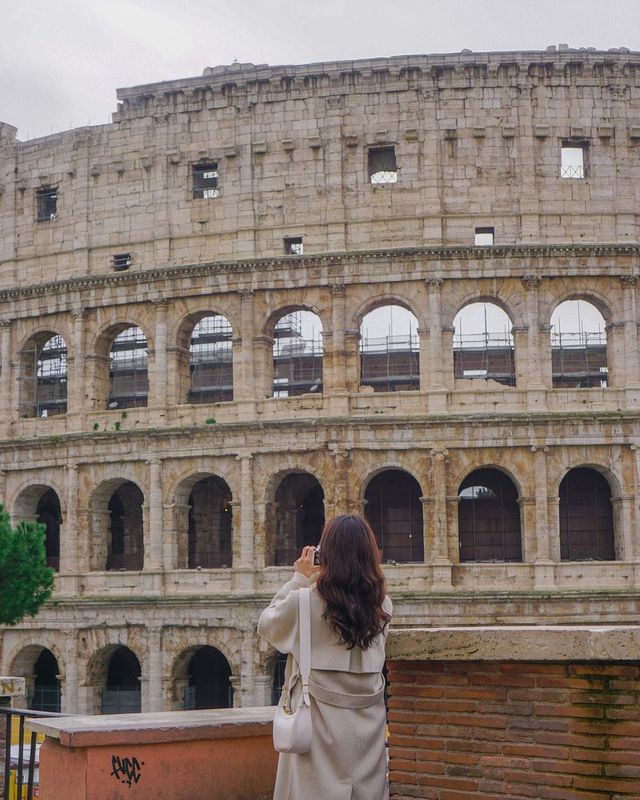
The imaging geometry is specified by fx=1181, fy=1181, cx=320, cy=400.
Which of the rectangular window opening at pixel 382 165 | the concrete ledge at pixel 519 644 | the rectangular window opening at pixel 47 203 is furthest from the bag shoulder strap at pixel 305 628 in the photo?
the rectangular window opening at pixel 47 203

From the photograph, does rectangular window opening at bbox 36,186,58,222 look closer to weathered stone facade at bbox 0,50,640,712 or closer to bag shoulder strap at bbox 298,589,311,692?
weathered stone facade at bbox 0,50,640,712

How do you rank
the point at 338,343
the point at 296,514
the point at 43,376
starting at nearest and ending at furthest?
the point at 338,343, the point at 296,514, the point at 43,376

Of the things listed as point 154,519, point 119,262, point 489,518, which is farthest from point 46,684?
point 489,518

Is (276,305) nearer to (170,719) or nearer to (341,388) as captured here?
(341,388)

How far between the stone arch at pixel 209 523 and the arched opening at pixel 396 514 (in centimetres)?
382

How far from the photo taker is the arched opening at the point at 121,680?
30625 mm

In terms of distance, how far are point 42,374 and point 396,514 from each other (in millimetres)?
11904

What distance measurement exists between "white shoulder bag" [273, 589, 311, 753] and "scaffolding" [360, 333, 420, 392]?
2570 centimetres

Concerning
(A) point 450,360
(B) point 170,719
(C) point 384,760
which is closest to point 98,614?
(A) point 450,360

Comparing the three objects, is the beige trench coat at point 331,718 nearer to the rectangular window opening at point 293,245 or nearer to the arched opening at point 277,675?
the arched opening at point 277,675

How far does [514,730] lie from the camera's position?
6.63 m

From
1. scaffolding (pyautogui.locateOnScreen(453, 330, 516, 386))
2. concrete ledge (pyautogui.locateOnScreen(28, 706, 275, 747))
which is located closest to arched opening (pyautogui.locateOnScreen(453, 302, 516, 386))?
scaffolding (pyautogui.locateOnScreen(453, 330, 516, 386))

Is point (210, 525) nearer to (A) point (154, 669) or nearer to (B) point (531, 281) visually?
(A) point (154, 669)

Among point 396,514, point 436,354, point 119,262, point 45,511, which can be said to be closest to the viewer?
point 436,354
